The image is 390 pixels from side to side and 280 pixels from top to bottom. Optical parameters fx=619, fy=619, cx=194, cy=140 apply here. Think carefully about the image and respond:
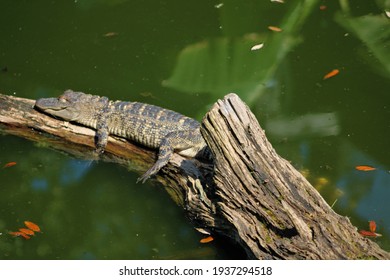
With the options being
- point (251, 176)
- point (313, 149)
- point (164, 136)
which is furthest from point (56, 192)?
point (313, 149)

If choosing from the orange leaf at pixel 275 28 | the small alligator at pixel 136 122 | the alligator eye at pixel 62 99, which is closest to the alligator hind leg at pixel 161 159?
the small alligator at pixel 136 122

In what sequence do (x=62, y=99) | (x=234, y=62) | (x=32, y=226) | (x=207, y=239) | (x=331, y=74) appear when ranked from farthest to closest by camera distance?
(x=234, y=62), (x=331, y=74), (x=62, y=99), (x=32, y=226), (x=207, y=239)

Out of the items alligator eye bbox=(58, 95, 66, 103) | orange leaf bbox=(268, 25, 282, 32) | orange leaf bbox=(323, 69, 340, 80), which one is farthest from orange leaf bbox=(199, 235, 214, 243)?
orange leaf bbox=(268, 25, 282, 32)

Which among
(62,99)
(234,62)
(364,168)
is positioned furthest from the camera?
(234,62)

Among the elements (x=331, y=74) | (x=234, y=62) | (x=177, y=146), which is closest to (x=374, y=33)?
(x=331, y=74)

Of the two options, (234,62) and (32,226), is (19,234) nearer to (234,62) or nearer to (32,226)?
(32,226)

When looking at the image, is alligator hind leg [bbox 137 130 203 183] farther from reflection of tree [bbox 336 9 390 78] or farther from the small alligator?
reflection of tree [bbox 336 9 390 78]

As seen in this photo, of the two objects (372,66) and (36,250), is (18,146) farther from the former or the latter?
(372,66)

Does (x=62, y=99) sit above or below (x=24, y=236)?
above
